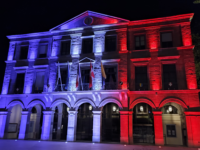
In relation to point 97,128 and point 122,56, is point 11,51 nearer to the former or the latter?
point 122,56

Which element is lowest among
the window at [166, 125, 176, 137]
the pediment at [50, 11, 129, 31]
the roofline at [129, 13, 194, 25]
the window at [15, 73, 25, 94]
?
the window at [166, 125, 176, 137]

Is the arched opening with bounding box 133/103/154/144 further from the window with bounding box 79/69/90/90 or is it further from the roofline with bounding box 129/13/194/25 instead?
the roofline with bounding box 129/13/194/25

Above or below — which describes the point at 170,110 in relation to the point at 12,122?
above

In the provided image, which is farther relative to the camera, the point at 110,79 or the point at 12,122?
the point at 12,122

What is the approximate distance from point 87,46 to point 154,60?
7.75 m

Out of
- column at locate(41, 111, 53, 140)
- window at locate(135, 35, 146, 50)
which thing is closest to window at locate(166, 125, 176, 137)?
window at locate(135, 35, 146, 50)

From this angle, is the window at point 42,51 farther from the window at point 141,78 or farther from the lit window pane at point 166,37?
the lit window pane at point 166,37

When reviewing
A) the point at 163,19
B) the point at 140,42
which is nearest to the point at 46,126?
the point at 140,42

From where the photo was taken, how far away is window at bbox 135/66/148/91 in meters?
18.7

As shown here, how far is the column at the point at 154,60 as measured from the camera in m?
18.3

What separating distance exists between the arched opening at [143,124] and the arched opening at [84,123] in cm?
488

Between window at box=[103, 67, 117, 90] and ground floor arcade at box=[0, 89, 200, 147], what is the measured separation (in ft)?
4.38

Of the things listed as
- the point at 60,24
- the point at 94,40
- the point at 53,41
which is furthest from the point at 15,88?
the point at 94,40

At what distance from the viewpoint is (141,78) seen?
19.1 metres
